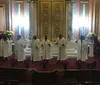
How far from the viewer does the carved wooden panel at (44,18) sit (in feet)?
58.8

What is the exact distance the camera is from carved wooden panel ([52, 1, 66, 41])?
58.7 feet

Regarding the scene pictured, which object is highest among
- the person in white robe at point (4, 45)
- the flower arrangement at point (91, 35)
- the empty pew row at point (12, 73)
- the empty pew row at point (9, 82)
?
the flower arrangement at point (91, 35)

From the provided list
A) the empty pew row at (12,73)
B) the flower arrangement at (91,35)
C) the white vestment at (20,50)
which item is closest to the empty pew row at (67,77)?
the empty pew row at (12,73)

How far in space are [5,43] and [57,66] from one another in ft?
12.3

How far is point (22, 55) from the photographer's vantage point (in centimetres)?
1449

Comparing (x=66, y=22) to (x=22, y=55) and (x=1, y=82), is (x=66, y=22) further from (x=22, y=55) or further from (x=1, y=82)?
(x=1, y=82)

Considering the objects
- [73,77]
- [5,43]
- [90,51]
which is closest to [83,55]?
[90,51]

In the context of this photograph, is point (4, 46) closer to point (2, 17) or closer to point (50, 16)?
point (2, 17)

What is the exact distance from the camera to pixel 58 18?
17.9 m

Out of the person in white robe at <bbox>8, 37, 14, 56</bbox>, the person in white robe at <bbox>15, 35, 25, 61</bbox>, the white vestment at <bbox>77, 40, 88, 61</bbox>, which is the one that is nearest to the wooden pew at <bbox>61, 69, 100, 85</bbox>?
the white vestment at <bbox>77, 40, 88, 61</bbox>

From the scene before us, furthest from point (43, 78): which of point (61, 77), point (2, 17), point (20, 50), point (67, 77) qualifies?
point (2, 17)

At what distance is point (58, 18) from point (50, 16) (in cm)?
56

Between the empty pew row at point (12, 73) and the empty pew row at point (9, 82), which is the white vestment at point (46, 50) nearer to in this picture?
the empty pew row at point (12, 73)

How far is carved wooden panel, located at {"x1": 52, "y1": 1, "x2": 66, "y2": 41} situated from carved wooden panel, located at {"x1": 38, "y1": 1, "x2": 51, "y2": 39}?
1.11 ft
